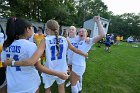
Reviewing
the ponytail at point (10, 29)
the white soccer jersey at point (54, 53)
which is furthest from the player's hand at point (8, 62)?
the white soccer jersey at point (54, 53)

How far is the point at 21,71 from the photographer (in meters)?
3.21

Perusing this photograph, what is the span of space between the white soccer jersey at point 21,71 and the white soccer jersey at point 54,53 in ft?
3.81

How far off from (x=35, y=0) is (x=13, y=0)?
332 cm

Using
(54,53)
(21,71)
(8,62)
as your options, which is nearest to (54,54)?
(54,53)

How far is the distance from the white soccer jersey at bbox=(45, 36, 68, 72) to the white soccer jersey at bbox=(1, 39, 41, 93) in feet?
3.81

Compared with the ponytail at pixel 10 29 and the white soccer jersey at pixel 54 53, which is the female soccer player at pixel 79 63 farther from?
the ponytail at pixel 10 29

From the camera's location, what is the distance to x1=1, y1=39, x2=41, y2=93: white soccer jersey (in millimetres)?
3146

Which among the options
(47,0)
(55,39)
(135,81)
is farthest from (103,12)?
(55,39)

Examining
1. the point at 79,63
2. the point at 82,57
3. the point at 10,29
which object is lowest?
the point at 79,63

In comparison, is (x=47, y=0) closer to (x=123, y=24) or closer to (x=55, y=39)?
(x=55, y=39)

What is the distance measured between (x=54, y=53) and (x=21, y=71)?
5.03 feet

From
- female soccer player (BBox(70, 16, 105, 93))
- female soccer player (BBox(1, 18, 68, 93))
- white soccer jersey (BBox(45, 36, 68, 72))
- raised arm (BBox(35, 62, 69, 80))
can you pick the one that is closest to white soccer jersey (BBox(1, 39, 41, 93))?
female soccer player (BBox(1, 18, 68, 93))

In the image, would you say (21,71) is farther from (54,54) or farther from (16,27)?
(54,54)

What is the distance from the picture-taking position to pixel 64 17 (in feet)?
145
